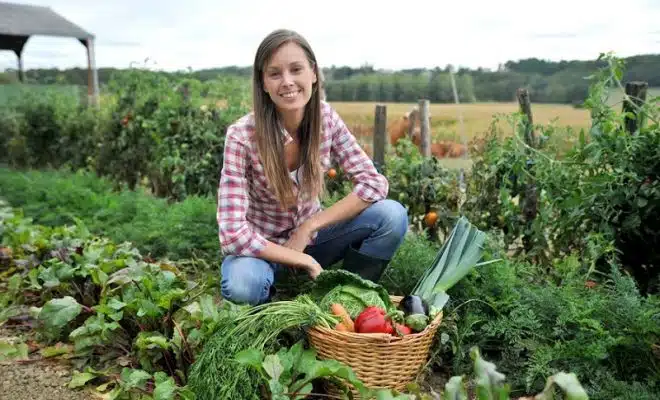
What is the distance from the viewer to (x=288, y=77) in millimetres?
2830

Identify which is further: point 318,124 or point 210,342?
point 318,124

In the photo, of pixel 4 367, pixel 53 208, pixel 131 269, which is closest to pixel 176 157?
pixel 53 208

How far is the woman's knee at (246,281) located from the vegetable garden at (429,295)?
0.13m

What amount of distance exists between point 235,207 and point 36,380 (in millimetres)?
1134

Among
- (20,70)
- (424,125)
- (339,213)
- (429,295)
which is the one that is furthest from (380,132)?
(20,70)

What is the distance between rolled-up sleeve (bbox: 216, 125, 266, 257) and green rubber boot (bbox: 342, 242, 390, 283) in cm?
50

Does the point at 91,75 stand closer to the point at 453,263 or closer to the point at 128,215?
the point at 128,215

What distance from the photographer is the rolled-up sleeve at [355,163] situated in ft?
10.5

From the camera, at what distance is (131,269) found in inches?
128

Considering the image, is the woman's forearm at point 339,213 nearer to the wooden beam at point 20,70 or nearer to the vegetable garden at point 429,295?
the vegetable garden at point 429,295

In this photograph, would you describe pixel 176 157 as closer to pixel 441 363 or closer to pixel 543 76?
pixel 543 76

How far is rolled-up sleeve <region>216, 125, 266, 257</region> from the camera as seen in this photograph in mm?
2875

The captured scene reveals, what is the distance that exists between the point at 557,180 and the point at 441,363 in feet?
3.94

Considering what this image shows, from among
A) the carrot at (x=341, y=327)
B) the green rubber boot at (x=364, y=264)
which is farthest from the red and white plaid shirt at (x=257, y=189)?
the carrot at (x=341, y=327)
